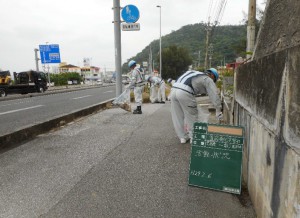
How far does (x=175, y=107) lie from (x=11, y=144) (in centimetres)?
336

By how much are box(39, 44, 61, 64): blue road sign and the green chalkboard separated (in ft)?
98.3

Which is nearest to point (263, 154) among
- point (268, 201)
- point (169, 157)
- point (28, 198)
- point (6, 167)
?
point (268, 201)

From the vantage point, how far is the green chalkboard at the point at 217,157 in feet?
9.72

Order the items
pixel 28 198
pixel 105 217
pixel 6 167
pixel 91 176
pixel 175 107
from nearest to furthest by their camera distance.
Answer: pixel 105 217, pixel 28 198, pixel 91 176, pixel 6 167, pixel 175 107

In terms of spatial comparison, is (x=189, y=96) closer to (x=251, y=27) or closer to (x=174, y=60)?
(x=251, y=27)

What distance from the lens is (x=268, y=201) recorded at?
6.83ft

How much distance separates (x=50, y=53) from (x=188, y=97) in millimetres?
28960

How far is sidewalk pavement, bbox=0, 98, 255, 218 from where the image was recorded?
2.69 meters

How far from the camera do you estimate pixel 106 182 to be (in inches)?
132

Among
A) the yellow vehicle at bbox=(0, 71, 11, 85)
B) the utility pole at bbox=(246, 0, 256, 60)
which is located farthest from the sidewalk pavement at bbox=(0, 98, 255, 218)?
the yellow vehicle at bbox=(0, 71, 11, 85)

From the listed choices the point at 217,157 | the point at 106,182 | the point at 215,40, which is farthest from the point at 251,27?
the point at 215,40


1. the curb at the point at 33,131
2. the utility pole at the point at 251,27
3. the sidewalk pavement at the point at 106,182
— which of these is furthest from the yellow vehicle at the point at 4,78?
the utility pole at the point at 251,27

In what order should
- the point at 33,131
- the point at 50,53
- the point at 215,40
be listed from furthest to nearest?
the point at 215,40 → the point at 50,53 → the point at 33,131

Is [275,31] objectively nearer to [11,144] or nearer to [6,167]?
[6,167]
